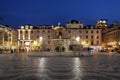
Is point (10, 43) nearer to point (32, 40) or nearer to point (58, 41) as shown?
point (32, 40)

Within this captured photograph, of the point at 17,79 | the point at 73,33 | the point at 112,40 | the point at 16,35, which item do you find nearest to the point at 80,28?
the point at 73,33

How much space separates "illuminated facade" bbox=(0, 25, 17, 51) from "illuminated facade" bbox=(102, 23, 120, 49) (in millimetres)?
44063

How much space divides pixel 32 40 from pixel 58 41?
7373 centimetres

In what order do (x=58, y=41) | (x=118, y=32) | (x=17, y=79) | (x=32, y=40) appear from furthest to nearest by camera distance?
(x=32, y=40)
(x=118, y=32)
(x=58, y=41)
(x=17, y=79)

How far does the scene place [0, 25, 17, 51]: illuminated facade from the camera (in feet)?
424

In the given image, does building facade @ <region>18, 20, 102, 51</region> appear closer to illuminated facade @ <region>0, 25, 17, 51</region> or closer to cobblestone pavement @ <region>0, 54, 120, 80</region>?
illuminated facade @ <region>0, 25, 17, 51</region>

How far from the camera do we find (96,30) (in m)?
148

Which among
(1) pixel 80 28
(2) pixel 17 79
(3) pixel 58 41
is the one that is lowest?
(2) pixel 17 79

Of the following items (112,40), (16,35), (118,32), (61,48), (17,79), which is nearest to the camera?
(17,79)

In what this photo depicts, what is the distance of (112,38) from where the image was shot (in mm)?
133875

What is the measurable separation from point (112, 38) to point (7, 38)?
47194mm

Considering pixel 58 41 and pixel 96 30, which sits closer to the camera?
pixel 58 41

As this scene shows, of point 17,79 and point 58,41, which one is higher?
point 58,41

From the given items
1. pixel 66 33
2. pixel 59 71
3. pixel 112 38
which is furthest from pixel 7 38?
pixel 59 71
